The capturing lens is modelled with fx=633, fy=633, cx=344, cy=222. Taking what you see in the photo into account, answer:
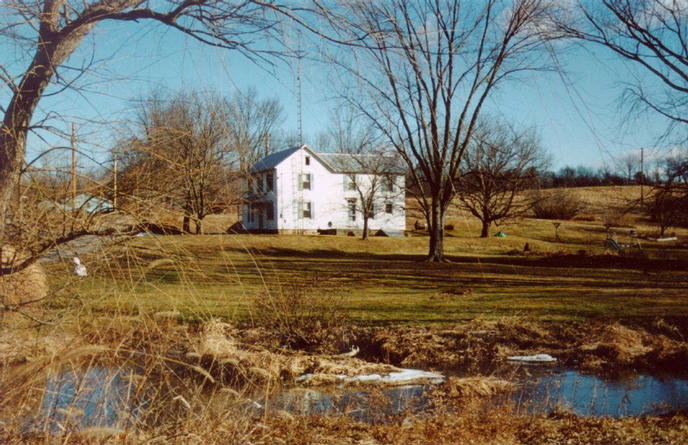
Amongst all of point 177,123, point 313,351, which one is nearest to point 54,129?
point 177,123

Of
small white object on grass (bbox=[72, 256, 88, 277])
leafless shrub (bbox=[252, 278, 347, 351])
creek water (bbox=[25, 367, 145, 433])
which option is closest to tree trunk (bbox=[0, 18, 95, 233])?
small white object on grass (bbox=[72, 256, 88, 277])

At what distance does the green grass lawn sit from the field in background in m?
0.02

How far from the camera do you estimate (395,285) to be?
65.6ft

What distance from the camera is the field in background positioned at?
3.90 meters

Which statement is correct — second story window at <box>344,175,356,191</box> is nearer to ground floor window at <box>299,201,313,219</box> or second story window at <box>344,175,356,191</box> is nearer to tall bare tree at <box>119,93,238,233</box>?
ground floor window at <box>299,201,313,219</box>

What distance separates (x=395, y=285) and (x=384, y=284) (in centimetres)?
48

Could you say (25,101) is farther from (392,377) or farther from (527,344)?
(527,344)

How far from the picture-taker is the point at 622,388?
9047mm

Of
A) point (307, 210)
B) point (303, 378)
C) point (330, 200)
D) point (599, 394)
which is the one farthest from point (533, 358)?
point (330, 200)

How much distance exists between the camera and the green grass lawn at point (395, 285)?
13.1ft

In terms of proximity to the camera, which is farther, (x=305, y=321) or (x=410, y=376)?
(x=305, y=321)

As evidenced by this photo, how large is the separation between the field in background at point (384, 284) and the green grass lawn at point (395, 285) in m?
0.02

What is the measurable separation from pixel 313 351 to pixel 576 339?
4.81m

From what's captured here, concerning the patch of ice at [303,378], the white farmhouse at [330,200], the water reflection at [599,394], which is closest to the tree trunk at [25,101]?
the water reflection at [599,394]
